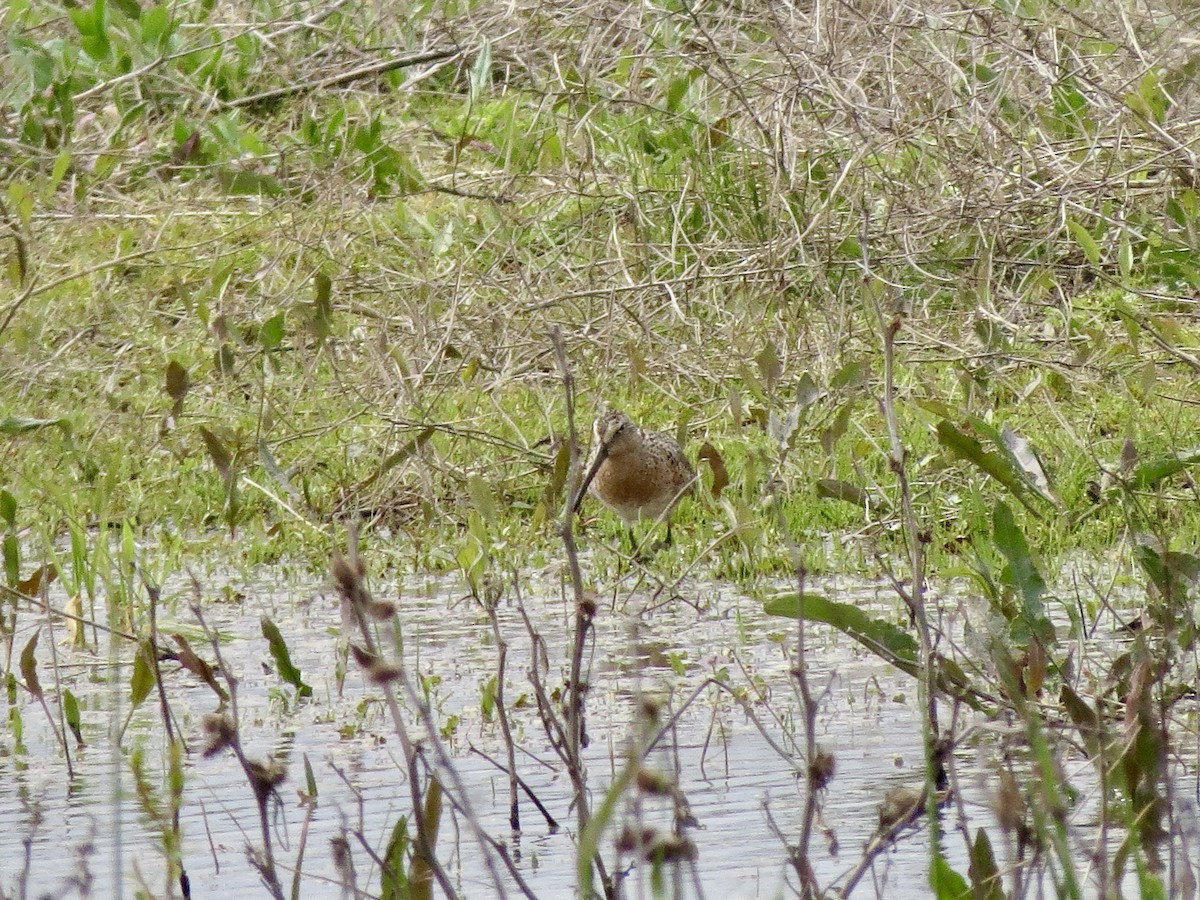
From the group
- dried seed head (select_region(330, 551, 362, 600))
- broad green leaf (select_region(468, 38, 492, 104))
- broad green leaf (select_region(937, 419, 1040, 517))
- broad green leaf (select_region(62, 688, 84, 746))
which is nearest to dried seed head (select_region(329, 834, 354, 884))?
dried seed head (select_region(330, 551, 362, 600))

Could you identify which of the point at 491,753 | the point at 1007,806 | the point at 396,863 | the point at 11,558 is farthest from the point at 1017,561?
the point at 11,558

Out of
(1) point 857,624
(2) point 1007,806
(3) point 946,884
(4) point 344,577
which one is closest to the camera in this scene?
(2) point 1007,806

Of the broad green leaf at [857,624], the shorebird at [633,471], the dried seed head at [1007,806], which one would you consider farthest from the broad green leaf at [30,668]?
the dried seed head at [1007,806]

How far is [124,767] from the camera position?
13.8 ft

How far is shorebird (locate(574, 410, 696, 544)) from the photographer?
6.38 m

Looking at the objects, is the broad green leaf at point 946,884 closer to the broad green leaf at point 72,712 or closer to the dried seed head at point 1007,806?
the dried seed head at point 1007,806

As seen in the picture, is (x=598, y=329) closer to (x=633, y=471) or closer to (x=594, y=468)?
(x=633, y=471)

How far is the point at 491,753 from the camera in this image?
4.20 metres

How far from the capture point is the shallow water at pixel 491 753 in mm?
3488

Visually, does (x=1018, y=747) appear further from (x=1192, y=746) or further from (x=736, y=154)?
(x=736, y=154)

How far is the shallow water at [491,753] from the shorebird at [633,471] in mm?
809

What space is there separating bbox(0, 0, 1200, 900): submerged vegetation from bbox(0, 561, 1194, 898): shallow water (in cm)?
5

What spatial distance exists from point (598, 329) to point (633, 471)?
1.46 metres

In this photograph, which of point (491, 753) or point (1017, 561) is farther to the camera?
point (491, 753)
